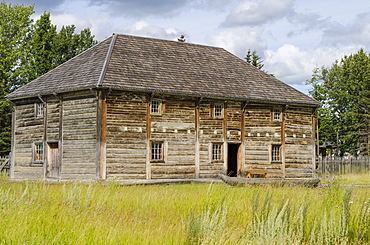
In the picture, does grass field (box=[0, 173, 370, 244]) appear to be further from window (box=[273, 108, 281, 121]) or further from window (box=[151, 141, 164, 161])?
window (box=[273, 108, 281, 121])

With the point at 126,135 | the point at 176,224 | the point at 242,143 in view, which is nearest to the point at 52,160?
the point at 126,135

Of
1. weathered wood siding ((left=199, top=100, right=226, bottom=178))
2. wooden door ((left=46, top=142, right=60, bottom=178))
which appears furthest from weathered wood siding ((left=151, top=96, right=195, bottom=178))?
wooden door ((left=46, top=142, right=60, bottom=178))

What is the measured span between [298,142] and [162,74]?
30.6 ft

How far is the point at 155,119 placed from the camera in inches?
975

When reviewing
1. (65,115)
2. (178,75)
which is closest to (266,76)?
(178,75)

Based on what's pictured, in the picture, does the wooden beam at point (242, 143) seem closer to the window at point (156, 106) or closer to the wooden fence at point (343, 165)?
the window at point (156, 106)

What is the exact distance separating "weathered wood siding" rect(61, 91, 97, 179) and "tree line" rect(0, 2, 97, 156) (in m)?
18.4

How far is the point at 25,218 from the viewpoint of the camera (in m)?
8.59

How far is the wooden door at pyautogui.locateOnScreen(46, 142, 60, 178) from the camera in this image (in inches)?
1000

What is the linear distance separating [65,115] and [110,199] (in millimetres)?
12778

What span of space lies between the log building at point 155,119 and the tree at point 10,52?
1510 cm

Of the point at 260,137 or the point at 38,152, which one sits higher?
→ the point at 260,137

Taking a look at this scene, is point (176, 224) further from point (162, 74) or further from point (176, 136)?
point (162, 74)

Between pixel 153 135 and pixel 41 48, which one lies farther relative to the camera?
pixel 41 48
